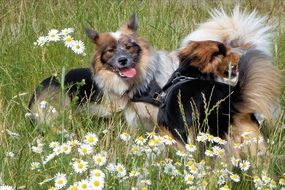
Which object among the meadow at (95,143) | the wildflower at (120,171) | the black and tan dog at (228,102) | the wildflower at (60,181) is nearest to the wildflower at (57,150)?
the meadow at (95,143)

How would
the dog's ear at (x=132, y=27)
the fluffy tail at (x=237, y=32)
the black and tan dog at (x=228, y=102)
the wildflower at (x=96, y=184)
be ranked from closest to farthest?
the wildflower at (x=96, y=184) < the black and tan dog at (x=228, y=102) < the fluffy tail at (x=237, y=32) < the dog's ear at (x=132, y=27)

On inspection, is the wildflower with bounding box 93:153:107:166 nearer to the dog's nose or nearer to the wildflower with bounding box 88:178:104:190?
the wildflower with bounding box 88:178:104:190

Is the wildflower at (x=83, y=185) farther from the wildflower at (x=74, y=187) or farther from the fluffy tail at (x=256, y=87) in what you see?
the fluffy tail at (x=256, y=87)

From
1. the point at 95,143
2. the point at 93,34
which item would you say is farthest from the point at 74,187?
the point at 93,34

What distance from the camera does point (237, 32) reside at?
14.9 feet

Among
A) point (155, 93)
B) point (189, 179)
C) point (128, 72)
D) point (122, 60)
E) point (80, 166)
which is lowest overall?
point (155, 93)

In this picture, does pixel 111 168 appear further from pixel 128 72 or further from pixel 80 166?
pixel 128 72

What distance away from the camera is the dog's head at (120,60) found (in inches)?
171

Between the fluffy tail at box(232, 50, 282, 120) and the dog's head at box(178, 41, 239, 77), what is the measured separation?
1.88 feet

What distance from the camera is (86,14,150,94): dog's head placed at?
434 centimetres

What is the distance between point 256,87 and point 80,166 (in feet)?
4.23

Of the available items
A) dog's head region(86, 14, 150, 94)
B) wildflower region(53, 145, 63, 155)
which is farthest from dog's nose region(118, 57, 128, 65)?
wildflower region(53, 145, 63, 155)

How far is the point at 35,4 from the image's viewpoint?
6.37m

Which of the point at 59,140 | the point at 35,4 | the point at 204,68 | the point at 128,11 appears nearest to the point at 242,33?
the point at 204,68
